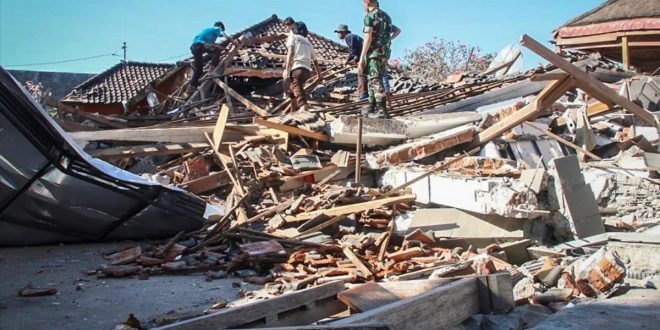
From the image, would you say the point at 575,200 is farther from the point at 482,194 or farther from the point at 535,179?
the point at 482,194

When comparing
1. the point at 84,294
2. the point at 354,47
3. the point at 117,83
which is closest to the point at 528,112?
the point at 84,294

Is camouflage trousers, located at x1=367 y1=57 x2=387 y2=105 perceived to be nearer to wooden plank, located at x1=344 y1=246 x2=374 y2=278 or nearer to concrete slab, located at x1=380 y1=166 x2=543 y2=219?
concrete slab, located at x1=380 y1=166 x2=543 y2=219

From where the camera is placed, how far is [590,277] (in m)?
4.36

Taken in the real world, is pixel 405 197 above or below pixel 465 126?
below

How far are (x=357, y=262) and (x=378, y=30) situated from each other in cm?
417

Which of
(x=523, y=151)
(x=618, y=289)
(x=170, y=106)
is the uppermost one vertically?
(x=170, y=106)

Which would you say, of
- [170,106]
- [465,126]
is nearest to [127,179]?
[465,126]

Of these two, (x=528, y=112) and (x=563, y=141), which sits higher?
(x=528, y=112)

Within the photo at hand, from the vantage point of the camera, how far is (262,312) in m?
3.17

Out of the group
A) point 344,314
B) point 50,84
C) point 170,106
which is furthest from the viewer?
point 50,84

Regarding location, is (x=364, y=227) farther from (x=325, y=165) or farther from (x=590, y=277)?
(x=590, y=277)

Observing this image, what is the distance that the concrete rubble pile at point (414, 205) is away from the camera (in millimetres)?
3799

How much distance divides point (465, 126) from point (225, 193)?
327 centimetres

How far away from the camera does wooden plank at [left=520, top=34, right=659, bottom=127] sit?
569 centimetres
